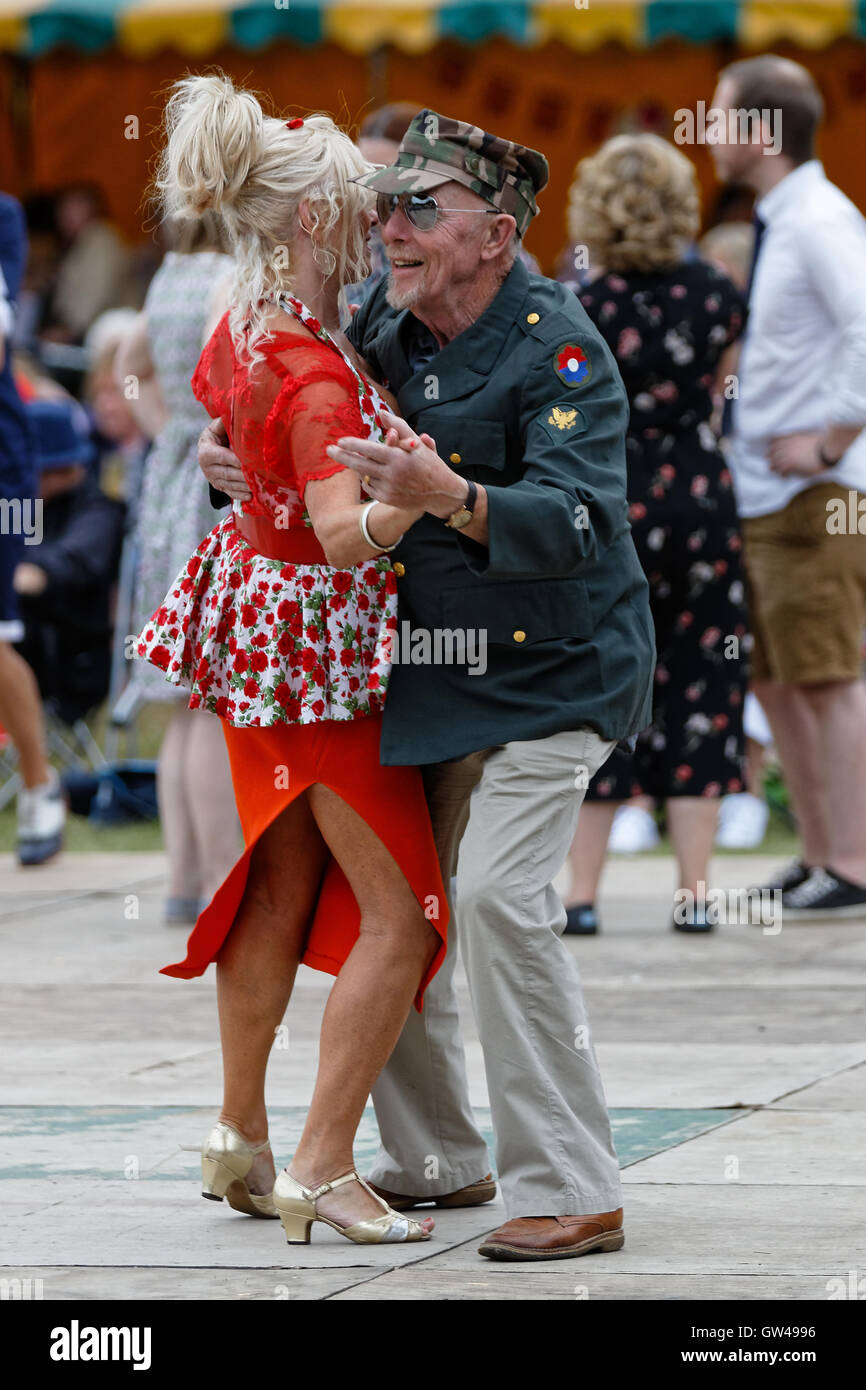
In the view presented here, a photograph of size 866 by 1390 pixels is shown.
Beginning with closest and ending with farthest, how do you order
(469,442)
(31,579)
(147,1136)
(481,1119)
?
(469,442) → (147,1136) → (481,1119) → (31,579)

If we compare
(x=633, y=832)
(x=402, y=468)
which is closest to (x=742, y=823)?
(x=633, y=832)

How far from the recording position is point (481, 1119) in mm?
4531

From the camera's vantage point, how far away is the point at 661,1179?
4.02 m

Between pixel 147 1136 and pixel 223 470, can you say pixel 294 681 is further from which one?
pixel 147 1136

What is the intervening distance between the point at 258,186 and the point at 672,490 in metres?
2.94

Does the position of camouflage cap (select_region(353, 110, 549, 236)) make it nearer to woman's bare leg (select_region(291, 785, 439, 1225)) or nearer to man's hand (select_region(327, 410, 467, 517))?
man's hand (select_region(327, 410, 467, 517))

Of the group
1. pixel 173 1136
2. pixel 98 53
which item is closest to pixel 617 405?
pixel 173 1136

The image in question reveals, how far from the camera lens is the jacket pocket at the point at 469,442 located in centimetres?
361

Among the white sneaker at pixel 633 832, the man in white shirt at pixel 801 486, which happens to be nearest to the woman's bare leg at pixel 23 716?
Answer: the white sneaker at pixel 633 832

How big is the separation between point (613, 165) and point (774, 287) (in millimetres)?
657

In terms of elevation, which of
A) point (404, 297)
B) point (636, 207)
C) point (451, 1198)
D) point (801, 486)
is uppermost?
point (636, 207)

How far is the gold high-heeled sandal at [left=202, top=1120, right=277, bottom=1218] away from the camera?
3.76m

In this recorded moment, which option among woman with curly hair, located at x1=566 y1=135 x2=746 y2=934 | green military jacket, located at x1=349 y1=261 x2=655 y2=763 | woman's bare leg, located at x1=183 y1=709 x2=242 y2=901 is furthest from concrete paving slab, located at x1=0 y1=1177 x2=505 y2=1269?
woman with curly hair, located at x1=566 y1=135 x2=746 y2=934

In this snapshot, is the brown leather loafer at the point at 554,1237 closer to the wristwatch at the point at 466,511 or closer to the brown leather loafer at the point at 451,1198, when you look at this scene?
the brown leather loafer at the point at 451,1198
